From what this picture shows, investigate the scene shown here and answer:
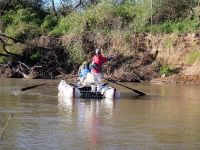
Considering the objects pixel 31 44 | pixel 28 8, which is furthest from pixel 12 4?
pixel 31 44

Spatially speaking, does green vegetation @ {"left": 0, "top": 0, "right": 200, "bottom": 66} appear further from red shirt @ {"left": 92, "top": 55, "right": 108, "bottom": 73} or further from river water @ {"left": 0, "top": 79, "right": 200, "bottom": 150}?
river water @ {"left": 0, "top": 79, "right": 200, "bottom": 150}

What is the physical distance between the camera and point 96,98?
21.2 m

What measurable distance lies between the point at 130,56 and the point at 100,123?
70.6 ft

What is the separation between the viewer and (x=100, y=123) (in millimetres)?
14453

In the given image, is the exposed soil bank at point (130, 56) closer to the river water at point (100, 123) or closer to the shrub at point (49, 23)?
the shrub at point (49, 23)

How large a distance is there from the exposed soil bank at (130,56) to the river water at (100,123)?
35.2 feet

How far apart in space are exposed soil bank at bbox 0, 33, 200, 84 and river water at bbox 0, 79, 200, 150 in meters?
10.7

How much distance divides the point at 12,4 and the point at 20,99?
23.7 meters

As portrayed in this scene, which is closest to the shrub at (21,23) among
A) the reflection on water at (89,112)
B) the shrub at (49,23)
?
the shrub at (49,23)

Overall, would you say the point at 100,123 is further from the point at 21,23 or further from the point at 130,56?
the point at 21,23

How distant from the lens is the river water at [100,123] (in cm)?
1151

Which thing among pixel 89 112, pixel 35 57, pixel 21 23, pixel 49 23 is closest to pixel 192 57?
pixel 35 57

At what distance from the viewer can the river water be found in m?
11.5

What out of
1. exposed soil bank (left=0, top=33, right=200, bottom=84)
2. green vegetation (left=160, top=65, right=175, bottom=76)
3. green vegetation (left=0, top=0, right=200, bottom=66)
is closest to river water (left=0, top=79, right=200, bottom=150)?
exposed soil bank (left=0, top=33, right=200, bottom=84)
